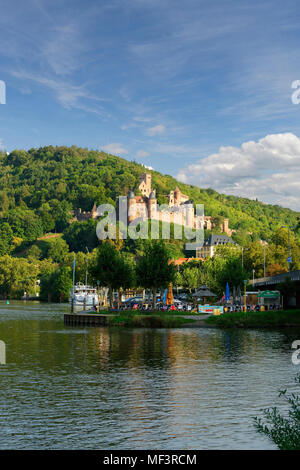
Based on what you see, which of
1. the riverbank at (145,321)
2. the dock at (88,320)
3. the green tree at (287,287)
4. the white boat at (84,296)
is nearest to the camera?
the riverbank at (145,321)

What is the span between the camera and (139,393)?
2425 cm

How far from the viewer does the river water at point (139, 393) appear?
57.0 ft

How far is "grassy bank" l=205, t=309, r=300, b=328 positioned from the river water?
17.7 meters

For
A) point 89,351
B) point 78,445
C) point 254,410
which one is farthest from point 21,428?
point 89,351

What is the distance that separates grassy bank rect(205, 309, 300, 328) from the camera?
209ft

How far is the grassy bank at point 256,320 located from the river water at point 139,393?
696 inches

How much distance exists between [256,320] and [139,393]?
42.0 metres

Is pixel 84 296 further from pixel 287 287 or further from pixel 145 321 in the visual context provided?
pixel 145 321

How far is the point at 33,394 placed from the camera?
2403cm

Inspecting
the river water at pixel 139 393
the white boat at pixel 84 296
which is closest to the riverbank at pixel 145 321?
the river water at pixel 139 393

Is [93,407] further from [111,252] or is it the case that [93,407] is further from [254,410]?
[111,252]

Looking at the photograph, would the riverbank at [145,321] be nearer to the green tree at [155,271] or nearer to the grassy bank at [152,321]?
the grassy bank at [152,321]

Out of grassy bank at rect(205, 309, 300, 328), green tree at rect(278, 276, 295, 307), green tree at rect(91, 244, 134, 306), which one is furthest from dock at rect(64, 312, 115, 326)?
green tree at rect(278, 276, 295, 307)

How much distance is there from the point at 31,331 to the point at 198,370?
105ft
